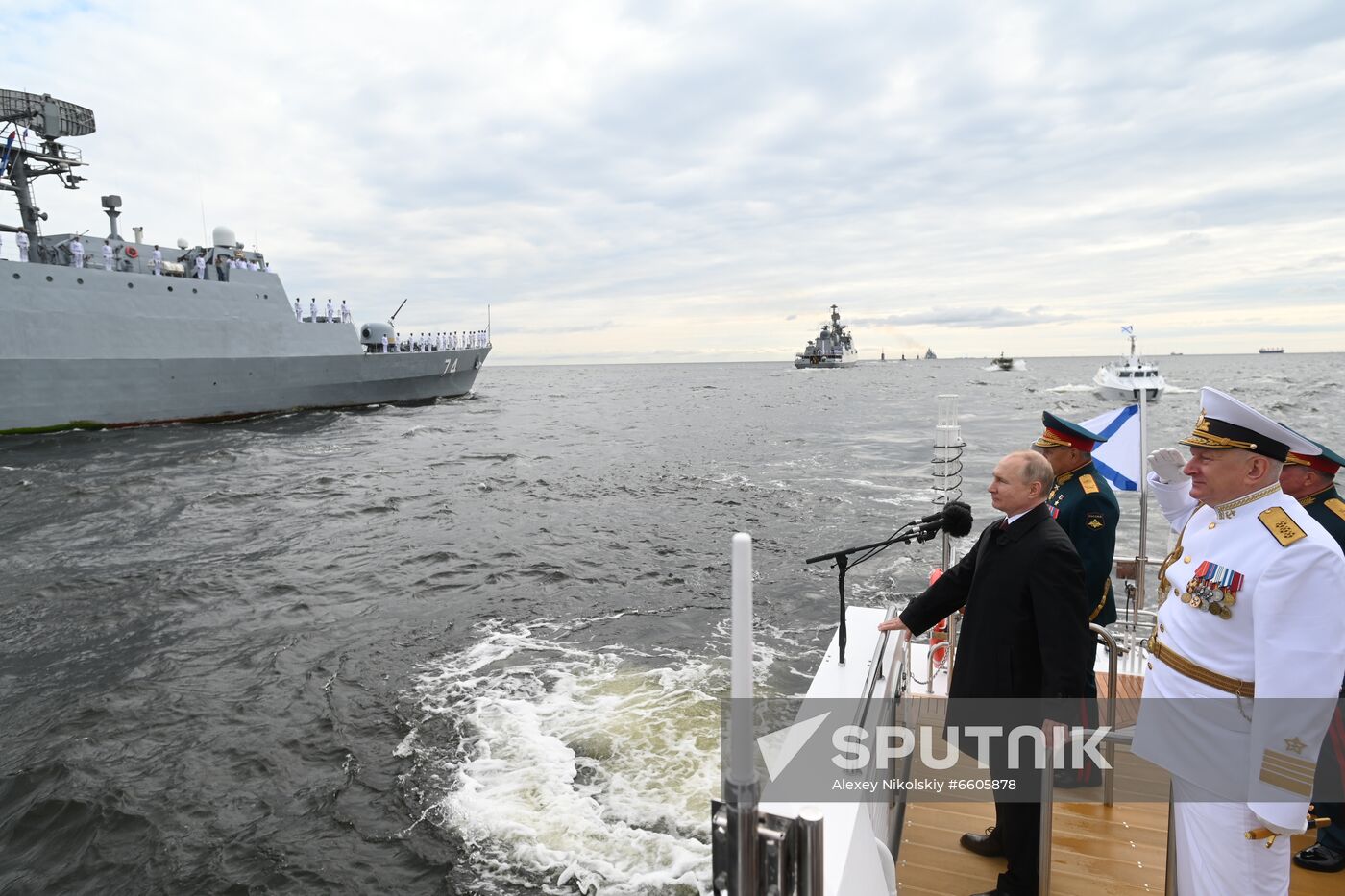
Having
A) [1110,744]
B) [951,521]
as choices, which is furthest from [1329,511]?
[951,521]

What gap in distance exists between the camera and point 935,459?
4.80 meters

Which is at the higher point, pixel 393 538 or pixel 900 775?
pixel 900 775

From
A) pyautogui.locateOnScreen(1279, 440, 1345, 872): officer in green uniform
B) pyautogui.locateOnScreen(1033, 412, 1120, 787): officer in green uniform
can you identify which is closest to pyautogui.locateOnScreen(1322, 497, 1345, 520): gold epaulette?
pyautogui.locateOnScreen(1279, 440, 1345, 872): officer in green uniform

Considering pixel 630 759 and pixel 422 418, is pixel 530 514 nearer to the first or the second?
pixel 630 759

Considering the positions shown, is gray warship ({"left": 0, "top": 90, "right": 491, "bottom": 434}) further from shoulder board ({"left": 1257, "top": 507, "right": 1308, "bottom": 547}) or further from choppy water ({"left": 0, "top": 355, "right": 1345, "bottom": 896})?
shoulder board ({"left": 1257, "top": 507, "right": 1308, "bottom": 547})

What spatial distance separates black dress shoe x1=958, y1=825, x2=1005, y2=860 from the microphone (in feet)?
4.25

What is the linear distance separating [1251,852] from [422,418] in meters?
37.0

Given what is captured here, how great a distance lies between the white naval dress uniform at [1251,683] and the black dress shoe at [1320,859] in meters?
1.29

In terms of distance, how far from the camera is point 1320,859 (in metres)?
2.75

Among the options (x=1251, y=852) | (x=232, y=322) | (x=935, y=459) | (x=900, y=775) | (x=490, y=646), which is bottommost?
(x=490, y=646)

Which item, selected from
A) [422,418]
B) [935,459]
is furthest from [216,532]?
[422,418]

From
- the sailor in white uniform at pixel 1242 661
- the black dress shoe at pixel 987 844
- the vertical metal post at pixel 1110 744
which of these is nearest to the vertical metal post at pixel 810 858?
the sailor in white uniform at pixel 1242 661

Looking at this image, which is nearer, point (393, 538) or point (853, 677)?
point (853, 677)

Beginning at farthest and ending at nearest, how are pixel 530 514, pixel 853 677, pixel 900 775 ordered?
pixel 530 514
pixel 900 775
pixel 853 677
